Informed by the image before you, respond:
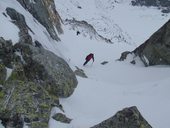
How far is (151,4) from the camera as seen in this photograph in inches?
2692

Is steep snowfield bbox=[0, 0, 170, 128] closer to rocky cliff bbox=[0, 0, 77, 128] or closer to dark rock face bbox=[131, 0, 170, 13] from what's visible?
rocky cliff bbox=[0, 0, 77, 128]

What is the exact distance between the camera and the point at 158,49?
1986cm

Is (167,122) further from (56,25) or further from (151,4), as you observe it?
(151,4)

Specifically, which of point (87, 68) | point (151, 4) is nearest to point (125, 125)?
point (87, 68)

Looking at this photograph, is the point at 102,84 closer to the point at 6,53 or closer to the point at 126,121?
the point at 6,53

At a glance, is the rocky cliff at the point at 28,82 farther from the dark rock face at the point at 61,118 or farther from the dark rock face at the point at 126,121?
the dark rock face at the point at 126,121

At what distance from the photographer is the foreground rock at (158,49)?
63.5 feet

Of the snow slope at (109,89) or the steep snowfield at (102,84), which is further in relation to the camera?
the steep snowfield at (102,84)

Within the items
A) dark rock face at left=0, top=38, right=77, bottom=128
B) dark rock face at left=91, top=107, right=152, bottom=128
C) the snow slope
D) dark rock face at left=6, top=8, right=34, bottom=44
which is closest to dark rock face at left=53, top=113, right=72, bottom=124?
the snow slope

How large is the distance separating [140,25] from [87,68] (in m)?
36.4

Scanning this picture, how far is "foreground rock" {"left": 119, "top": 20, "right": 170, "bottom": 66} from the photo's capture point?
19.4 metres

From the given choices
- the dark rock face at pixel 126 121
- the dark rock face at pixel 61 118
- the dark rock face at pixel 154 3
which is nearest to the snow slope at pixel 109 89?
the dark rock face at pixel 61 118

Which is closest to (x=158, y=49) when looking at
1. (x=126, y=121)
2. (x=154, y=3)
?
(x=126, y=121)

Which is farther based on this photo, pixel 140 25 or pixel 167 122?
pixel 140 25
